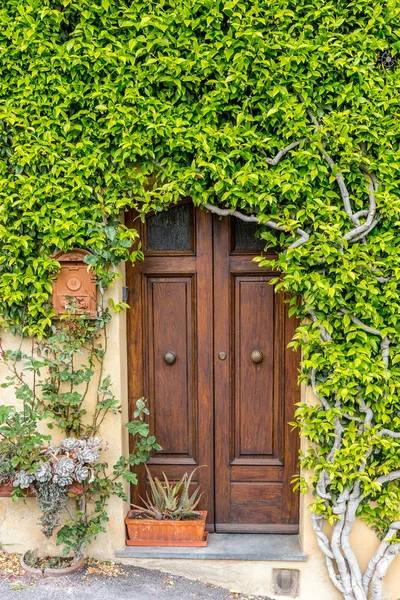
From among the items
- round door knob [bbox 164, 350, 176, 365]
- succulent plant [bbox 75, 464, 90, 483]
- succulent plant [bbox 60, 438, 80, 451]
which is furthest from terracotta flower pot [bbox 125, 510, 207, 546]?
round door knob [bbox 164, 350, 176, 365]

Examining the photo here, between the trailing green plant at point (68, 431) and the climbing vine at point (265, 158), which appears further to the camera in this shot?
the trailing green plant at point (68, 431)

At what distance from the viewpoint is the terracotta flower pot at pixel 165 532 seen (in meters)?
3.50

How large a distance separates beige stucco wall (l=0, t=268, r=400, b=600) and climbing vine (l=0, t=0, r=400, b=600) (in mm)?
112

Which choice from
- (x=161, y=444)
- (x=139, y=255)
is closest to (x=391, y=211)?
(x=139, y=255)

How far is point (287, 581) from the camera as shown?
11.4 feet

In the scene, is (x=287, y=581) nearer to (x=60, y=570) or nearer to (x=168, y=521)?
(x=168, y=521)

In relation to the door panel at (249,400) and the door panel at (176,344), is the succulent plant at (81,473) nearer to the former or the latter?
the door panel at (176,344)

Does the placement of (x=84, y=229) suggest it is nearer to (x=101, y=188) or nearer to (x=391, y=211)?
(x=101, y=188)

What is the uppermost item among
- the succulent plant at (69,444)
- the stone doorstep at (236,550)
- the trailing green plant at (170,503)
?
the succulent plant at (69,444)

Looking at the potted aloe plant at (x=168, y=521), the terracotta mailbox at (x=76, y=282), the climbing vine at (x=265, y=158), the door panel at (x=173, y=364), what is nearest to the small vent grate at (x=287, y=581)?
the climbing vine at (x=265, y=158)

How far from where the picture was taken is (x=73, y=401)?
10.9 ft

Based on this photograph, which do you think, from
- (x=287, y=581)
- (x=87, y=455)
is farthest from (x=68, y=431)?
(x=287, y=581)

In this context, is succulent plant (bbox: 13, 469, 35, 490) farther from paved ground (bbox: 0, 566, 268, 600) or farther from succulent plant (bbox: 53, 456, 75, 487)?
paved ground (bbox: 0, 566, 268, 600)

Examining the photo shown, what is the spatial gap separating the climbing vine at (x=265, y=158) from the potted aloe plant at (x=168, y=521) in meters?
0.73
